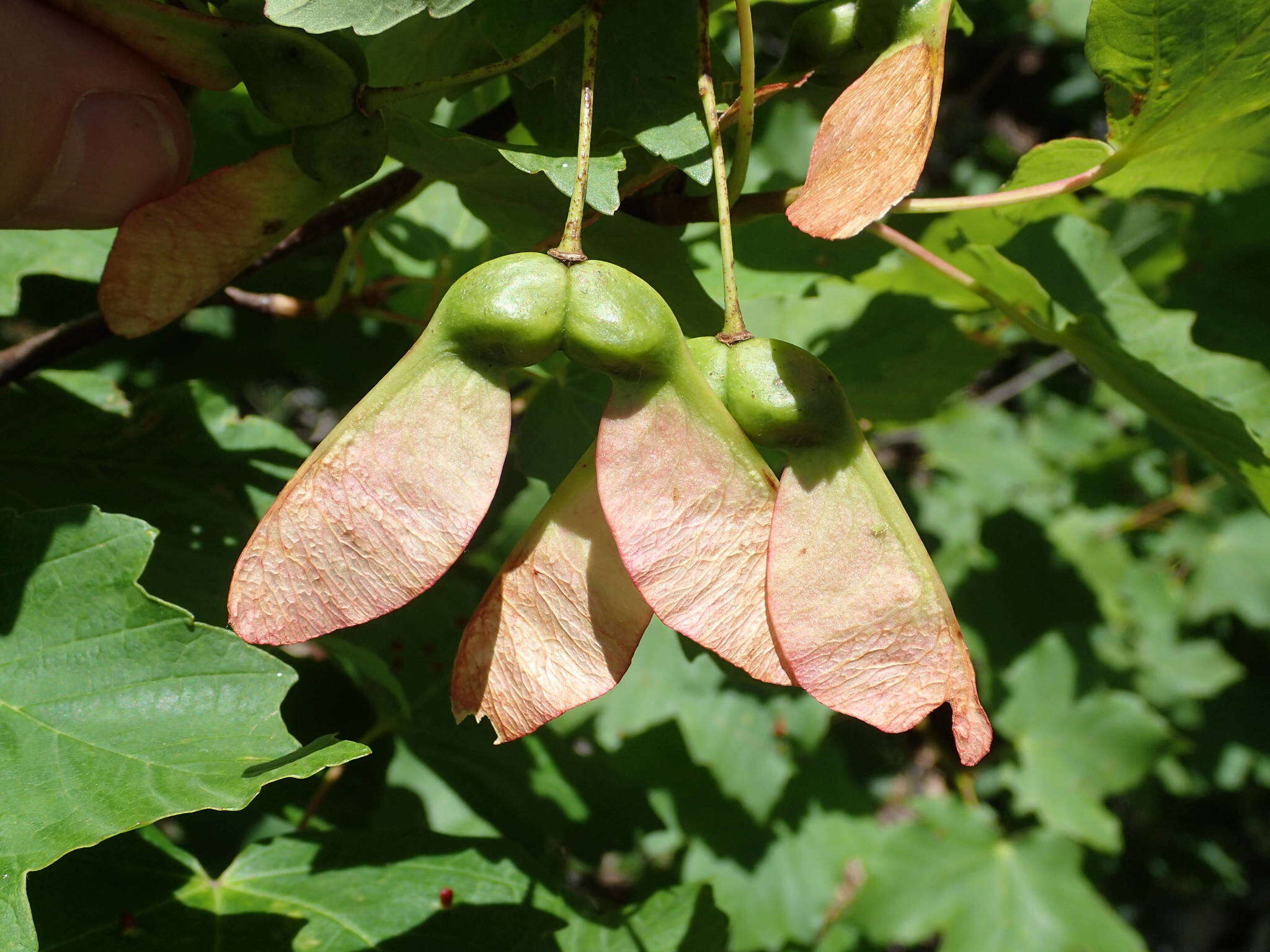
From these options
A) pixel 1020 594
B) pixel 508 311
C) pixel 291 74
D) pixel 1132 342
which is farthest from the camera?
pixel 1020 594

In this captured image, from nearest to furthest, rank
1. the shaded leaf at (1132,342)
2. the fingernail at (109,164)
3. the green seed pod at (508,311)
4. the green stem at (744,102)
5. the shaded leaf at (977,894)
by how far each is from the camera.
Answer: the green seed pod at (508,311), the green stem at (744,102), the fingernail at (109,164), the shaded leaf at (1132,342), the shaded leaf at (977,894)

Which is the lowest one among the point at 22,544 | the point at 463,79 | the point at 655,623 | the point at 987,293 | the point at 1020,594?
the point at 1020,594

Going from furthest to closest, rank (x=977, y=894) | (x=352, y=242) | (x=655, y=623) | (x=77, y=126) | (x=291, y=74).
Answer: (x=977, y=894), (x=655, y=623), (x=352, y=242), (x=77, y=126), (x=291, y=74)

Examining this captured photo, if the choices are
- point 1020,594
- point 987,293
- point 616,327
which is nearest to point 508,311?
point 616,327

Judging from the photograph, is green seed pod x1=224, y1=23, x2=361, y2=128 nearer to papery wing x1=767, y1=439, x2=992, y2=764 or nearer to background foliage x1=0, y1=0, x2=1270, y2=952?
background foliage x1=0, y1=0, x2=1270, y2=952

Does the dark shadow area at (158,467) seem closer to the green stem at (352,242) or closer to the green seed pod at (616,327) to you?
the green stem at (352,242)

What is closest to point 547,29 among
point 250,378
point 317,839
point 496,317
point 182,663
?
point 496,317

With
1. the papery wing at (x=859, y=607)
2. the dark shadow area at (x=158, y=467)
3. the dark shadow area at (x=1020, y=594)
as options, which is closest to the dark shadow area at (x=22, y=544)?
the dark shadow area at (x=158, y=467)

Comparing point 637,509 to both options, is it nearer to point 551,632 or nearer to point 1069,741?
point 551,632
